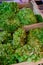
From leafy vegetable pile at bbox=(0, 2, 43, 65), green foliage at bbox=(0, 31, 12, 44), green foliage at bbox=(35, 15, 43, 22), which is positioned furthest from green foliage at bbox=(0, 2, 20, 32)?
green foliage at bbox=(35, 15, 43, 22)

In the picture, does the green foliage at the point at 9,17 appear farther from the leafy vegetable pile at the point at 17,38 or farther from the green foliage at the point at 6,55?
the green foliage at the point at 6,55

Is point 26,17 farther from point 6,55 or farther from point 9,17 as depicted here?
point 6,55

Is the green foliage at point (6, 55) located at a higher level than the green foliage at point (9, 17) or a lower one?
lower

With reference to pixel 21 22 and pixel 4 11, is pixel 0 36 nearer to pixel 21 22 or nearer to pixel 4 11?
pixel 21 22

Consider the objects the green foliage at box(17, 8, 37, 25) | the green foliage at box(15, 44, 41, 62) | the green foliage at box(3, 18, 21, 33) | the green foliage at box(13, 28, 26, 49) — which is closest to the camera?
the green foliage at box(15, 44, 41, 62)

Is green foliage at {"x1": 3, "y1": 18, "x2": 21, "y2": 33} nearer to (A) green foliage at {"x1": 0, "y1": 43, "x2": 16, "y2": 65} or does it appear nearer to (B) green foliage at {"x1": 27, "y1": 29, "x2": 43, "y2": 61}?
(B) green foliage at {"x1": 27, "y1": 29, "x2": 43, "y2": 61}

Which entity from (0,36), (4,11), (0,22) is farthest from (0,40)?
(4,11)

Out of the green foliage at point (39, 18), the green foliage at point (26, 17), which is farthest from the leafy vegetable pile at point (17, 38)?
the green foliage at point (39, 18)
